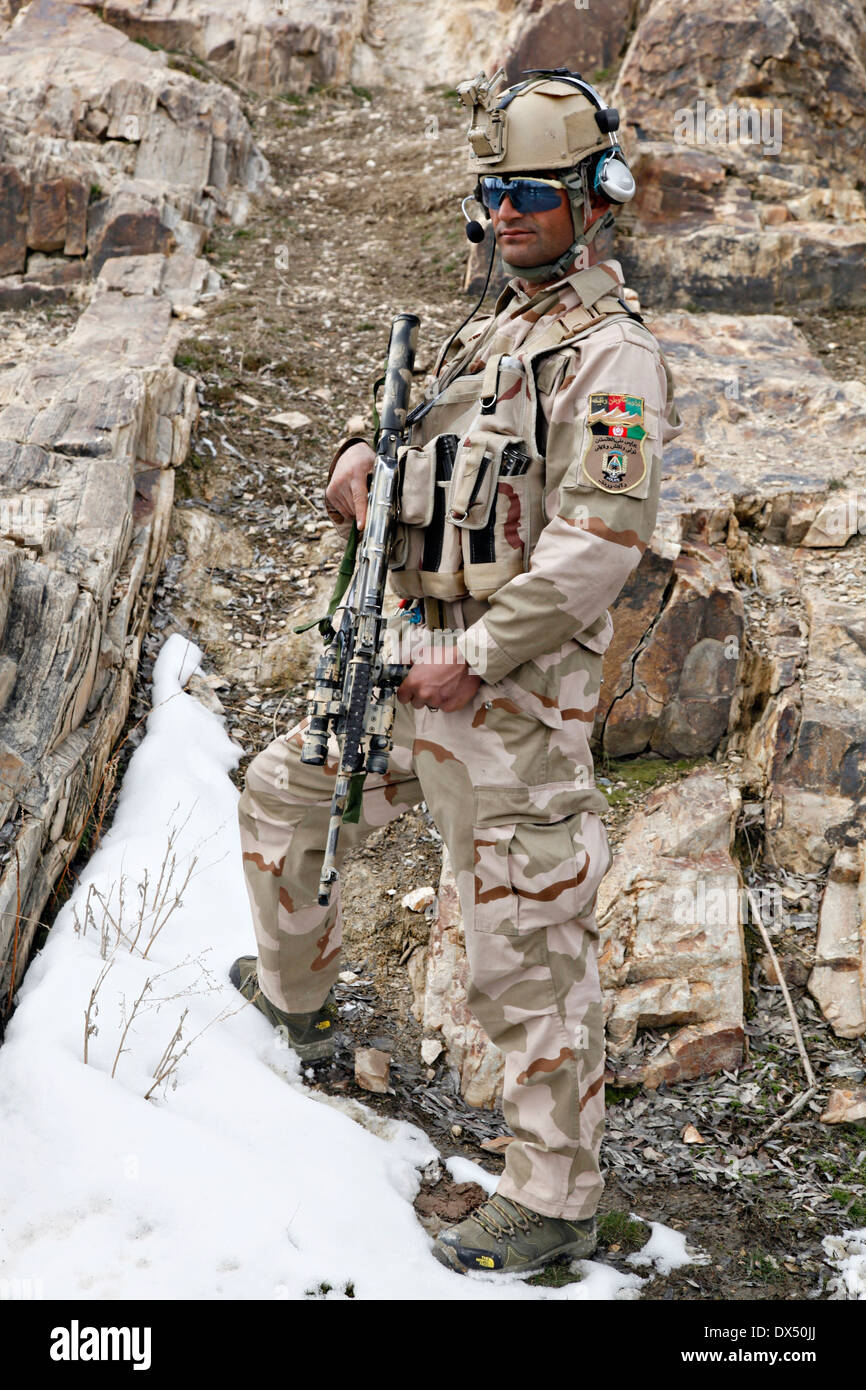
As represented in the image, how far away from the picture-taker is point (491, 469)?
8.79ft

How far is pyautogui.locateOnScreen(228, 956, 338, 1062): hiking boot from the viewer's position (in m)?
3.52

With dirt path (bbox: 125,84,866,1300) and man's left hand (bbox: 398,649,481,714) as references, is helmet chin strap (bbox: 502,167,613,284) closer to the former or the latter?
man's left hand (bbox: 398,649,481,714)

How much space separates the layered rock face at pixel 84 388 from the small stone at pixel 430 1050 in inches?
54.1

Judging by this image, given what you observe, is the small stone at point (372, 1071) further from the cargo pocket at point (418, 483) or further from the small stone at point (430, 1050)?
the cargo pocket at point (418, 483)

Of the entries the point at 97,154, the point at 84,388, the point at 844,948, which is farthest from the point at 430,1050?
the point at 97,154

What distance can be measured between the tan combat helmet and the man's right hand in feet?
2.65

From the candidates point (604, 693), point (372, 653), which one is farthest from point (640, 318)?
point (604, 693)

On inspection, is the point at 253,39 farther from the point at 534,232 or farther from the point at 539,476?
the point at 539,476

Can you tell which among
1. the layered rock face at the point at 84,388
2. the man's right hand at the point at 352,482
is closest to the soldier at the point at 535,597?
the man's right hand at the point at 352,482

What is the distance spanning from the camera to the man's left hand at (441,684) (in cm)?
268

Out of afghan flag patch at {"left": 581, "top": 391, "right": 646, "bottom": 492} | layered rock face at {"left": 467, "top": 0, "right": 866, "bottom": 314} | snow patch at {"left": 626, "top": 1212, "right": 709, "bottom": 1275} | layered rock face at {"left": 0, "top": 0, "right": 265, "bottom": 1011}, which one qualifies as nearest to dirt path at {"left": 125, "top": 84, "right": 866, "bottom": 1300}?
snow patch at {"left": 626, "top": 1212, "right": 709, "bottom": 1275}

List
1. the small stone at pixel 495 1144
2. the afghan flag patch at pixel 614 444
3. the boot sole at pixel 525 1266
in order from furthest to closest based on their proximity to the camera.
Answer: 1. the small stone at pixel 495 1144
2. the boot sole at pixel 525 1266
3. the afghan flag patch at pixel 614 444

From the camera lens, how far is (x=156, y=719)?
15.7 feet

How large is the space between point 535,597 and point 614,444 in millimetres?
416
